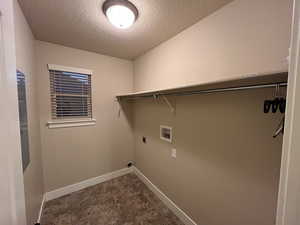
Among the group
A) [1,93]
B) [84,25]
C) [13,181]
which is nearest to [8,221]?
[13,181]

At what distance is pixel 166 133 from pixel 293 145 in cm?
155

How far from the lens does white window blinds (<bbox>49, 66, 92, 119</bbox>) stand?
6.64 ft

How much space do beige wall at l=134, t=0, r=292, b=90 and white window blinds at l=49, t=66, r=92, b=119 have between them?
57.7 inches

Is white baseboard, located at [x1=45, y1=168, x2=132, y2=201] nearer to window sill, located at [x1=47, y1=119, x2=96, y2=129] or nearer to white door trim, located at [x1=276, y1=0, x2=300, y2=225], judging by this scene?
window sill, located at [x1=47, y1=119, x2=96, y2=129]

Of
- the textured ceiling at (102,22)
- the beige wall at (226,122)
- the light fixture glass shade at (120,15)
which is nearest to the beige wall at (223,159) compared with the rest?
the beige wall at (226,122)

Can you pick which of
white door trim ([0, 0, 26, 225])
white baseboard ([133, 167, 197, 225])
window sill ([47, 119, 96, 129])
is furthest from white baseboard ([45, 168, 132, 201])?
white door trim ([0, 0, 26, 225])

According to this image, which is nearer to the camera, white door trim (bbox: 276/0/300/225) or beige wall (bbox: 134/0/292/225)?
white door trim (bbox: 276/0/300/225)

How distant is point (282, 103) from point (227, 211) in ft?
3.71

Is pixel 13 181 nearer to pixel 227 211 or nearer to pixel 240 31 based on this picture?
pixel 227 211

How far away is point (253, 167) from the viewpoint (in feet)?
3.52

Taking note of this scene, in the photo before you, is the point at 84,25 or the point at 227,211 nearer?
the point at 227,211

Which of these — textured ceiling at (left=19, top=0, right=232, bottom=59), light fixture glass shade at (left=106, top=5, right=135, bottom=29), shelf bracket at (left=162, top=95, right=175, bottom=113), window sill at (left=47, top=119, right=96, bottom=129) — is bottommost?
window sill at (left=47, top=119, right=96, bottom=129)

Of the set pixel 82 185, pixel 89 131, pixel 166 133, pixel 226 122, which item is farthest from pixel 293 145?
pixel 82 185

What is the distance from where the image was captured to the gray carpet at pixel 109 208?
169cm
